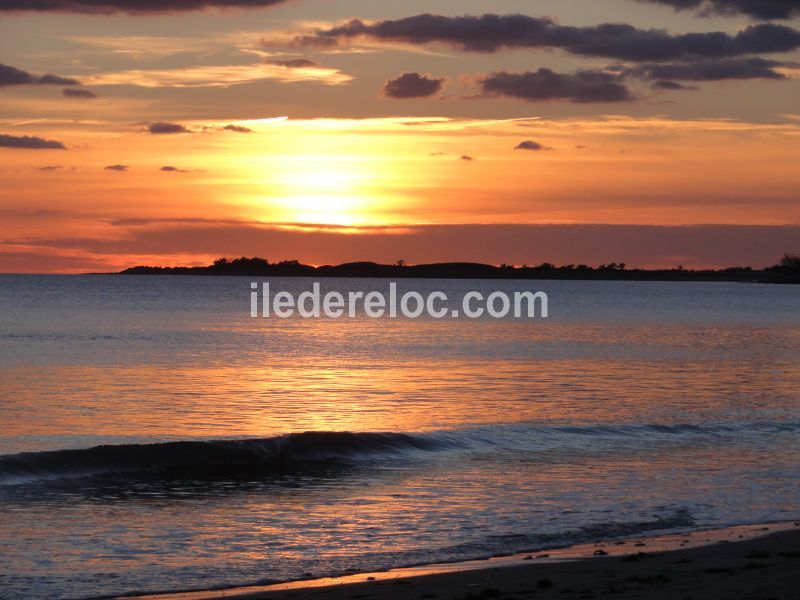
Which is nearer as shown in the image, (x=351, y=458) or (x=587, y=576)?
(x=587, y=576)

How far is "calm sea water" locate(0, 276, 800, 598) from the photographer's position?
47.7 feet

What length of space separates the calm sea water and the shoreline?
663mm

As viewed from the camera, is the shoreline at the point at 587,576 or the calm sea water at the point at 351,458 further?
the calm sea water at the point at 351,458

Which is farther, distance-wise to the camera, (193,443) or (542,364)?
(542,364)

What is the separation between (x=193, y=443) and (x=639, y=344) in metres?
46.4

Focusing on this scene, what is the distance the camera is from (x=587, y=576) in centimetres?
1234

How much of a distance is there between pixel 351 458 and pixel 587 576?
11.9 m

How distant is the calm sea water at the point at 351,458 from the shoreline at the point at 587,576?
66 cm

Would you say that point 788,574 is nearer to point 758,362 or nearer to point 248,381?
point 248,381

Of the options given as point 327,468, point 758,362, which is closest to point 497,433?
point 327,468

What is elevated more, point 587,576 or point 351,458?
point 587,576

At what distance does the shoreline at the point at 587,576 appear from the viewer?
11492 mm

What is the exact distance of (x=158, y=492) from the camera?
64.1 feet

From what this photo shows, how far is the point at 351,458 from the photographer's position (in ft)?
77.7
